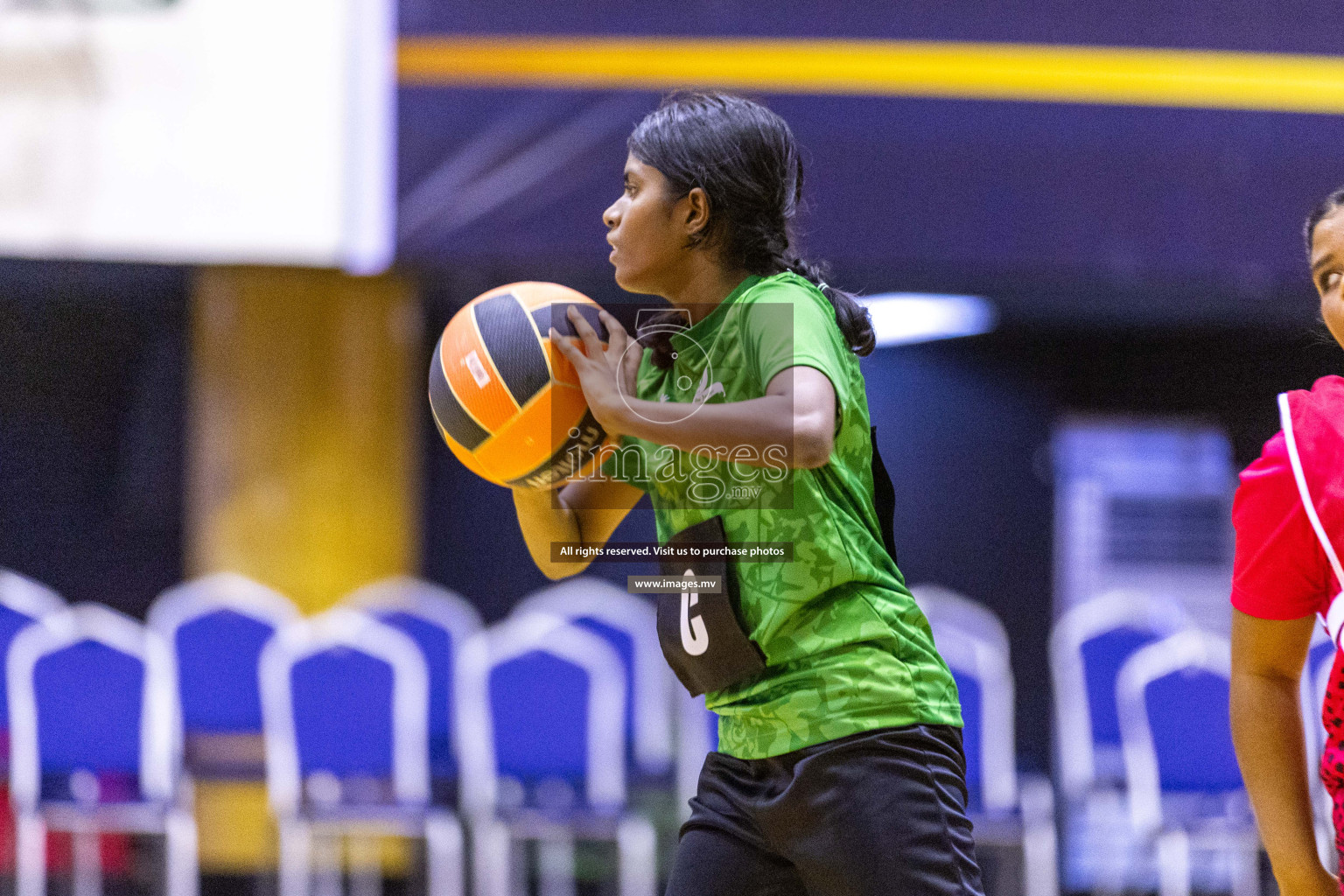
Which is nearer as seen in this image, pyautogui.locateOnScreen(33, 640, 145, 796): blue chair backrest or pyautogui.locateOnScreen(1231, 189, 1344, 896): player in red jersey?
pyautogui.locateOnScreen(1231, 189, 1344, 896): player in red jersey

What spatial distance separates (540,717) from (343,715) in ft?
2.18

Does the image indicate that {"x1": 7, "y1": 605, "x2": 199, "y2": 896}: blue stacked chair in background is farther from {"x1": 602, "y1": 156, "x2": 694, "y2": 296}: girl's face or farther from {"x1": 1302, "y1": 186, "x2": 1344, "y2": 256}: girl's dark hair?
{"x1": 1302, "y1": 186, "x2": 1344, "y2": 256}: girl's dark hair

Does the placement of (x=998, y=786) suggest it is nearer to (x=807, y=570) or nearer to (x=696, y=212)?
(x=807, y=570)

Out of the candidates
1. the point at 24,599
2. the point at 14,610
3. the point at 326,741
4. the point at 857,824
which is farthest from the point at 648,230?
the point at 24,599

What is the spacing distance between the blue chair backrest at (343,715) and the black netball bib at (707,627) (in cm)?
307

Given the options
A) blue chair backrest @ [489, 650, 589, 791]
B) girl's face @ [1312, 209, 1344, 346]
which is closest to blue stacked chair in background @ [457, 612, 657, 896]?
blue chair backrest @ [489, 650, 589, 791]

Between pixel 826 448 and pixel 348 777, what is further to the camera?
pixel 348 777

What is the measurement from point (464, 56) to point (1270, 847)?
4466 mm

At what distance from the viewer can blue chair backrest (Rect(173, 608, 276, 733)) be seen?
4.91 metres

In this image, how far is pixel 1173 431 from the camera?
6852mm

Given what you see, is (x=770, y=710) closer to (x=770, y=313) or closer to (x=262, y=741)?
(x=770, y=313)

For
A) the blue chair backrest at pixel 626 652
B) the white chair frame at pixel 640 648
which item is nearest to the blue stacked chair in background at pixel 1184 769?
the white chair frame at pixel 640 648

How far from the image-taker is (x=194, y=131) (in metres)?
5.25

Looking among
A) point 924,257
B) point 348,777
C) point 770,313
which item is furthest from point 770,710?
point 924,257
